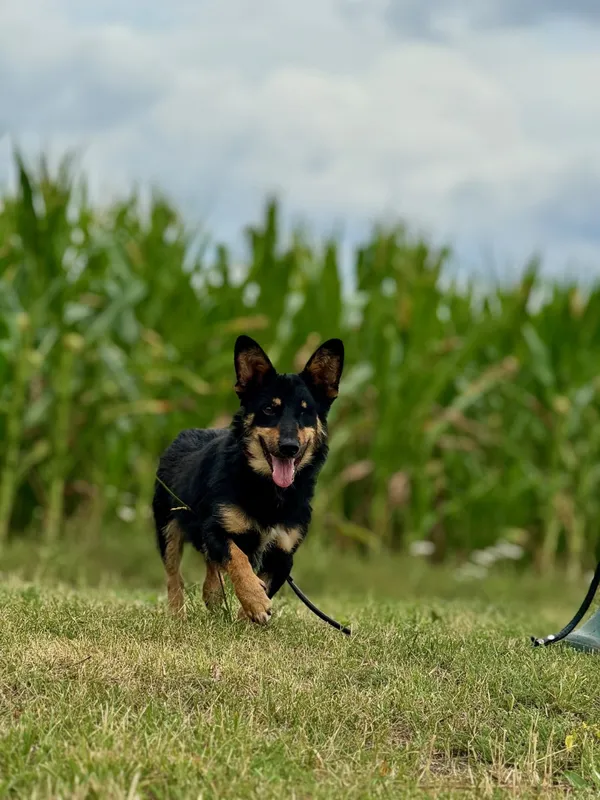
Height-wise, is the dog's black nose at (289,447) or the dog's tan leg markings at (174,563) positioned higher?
the dog's black nose at (289,447)

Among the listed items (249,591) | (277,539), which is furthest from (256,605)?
(277,539)

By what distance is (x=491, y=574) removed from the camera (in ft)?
42.4

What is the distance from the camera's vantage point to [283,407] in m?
5.38

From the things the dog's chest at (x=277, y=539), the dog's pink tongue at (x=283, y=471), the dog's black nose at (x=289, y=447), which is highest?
the dog's black nose at (x=289, y=447)

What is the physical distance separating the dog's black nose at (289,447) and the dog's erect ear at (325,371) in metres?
0.45

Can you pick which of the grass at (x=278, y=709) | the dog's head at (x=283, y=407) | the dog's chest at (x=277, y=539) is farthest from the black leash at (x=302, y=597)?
the dog's head at (x=283, y=407)

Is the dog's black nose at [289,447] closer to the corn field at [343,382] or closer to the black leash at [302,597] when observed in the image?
the black leash at [302,597]

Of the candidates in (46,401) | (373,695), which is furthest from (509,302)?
(373,695)

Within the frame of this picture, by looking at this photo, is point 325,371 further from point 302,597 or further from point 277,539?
point 302,597

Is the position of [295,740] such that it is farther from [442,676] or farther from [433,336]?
[433,336]

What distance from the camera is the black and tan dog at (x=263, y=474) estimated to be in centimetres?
529

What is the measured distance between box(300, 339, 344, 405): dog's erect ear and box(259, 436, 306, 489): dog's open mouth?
0.35m

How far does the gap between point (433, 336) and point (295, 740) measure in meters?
9.51

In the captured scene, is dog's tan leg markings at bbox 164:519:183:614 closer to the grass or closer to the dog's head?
the grass
